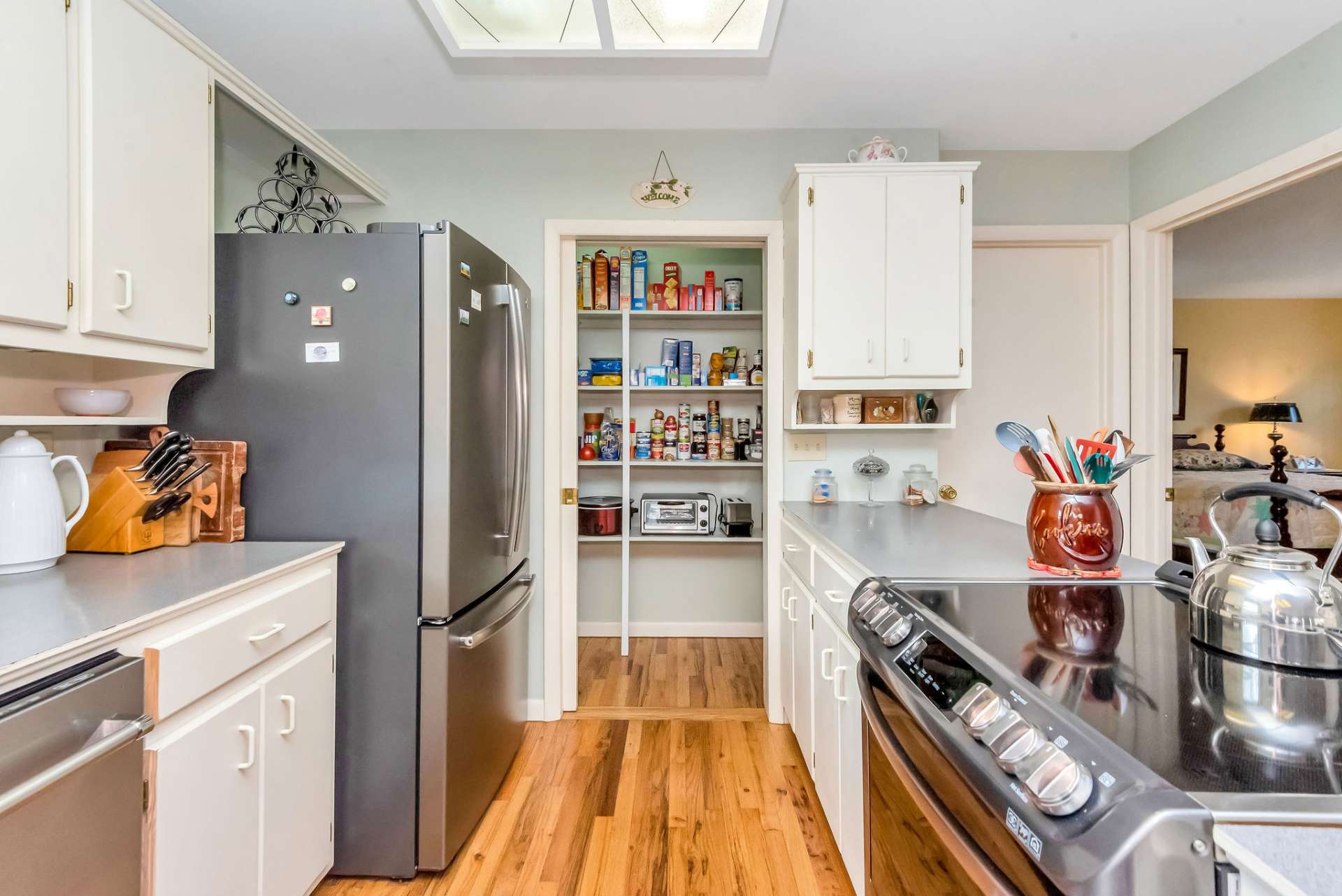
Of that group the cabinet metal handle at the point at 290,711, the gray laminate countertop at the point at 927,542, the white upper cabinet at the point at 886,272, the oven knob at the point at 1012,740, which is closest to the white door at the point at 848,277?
the white upper cabinet at the point at 886,272

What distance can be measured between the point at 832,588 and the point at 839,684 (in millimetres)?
255

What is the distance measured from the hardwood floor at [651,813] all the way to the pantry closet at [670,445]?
2.17 ft

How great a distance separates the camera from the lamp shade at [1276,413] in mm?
5207

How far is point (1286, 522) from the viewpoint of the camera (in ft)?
12.6

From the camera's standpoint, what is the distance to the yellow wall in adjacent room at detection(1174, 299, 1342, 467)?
212 inches

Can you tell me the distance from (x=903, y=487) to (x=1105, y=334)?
1219mm

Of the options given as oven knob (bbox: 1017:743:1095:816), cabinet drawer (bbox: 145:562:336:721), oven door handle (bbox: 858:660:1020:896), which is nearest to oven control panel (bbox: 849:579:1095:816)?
oven knob (bbox: 1017:743:1095:816)

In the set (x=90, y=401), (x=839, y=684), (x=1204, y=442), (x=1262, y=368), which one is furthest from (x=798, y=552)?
(x=1262, y=368)

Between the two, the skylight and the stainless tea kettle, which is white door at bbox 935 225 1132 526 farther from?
the stainless tea kettle

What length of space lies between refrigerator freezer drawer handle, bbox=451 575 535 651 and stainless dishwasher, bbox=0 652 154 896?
741 mm

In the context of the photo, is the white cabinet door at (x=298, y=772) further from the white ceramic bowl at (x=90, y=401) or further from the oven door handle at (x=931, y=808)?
the oven door handle at (x=931, y=808)

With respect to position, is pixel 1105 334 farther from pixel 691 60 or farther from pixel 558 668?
pixel 558 668

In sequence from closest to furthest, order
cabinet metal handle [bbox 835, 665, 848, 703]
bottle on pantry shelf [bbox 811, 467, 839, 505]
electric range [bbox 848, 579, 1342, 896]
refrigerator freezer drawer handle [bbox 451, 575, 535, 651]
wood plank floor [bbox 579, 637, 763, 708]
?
electric range [bbox 848, 579, 1342, 896], cabinet metal handle [bbox 835, 665, 848, 703], refrigerator freezer drawer handle [bbox 451, 575, 535, 651], bottle on pantry shelf [bbox 811, 467, 839, 505], wood plank floor [bbox 579, 637, 763, 708]

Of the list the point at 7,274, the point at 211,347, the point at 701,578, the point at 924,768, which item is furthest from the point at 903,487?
the point at 7,274
